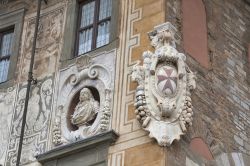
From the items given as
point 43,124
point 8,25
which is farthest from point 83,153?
point 8,25

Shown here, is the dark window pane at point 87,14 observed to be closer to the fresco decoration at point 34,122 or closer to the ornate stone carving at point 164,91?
the fresco decoration at point 34,122

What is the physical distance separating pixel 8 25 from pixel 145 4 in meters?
3.74

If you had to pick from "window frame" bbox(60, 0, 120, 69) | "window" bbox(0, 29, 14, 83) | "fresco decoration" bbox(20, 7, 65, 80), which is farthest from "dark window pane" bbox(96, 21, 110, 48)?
"window" bbox(0, 29, 14, 83)

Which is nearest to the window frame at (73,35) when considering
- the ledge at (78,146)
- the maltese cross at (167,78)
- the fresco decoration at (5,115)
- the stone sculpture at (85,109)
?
the stone sculpture at (85,109)

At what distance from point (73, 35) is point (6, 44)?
1998 millimetres

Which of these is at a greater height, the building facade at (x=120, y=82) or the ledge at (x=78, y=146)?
the building facade at (x=120, y=82)

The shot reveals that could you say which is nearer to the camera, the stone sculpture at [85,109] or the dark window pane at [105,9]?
the stone sculpture at [85,109]

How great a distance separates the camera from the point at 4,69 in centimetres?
1903

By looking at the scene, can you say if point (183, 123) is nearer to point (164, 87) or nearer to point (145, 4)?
point (164, 87)

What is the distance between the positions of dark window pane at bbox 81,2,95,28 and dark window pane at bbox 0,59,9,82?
6.65 ft

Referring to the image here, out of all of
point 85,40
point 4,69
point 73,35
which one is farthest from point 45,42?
point 4,69

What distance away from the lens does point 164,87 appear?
51.3 feet

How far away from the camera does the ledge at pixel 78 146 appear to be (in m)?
15.9

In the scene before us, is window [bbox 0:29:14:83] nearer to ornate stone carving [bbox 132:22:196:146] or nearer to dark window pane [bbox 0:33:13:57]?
dark window pane [bbox 0:33:13:57]
